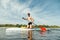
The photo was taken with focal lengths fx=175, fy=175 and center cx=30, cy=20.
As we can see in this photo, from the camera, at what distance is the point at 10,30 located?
2384cm

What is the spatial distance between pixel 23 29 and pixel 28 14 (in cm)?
214

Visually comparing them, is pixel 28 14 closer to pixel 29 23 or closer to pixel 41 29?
pixel 29 23

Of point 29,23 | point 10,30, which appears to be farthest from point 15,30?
point 29,23

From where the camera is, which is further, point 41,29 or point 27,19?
point 41,29

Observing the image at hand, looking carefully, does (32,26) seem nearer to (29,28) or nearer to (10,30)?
(29,28)

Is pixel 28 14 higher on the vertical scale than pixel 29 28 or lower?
higher

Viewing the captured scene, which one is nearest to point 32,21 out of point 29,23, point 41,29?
point 29,23

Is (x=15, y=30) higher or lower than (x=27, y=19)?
lower

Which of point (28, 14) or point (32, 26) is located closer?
point (28, 14)

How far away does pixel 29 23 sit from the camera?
2405 centimetres

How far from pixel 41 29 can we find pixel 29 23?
2.25 m

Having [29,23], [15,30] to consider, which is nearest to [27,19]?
[29,23]

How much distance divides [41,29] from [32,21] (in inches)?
83.1

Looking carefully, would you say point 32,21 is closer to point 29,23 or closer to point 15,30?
point 29,23
